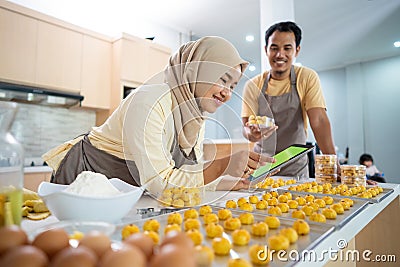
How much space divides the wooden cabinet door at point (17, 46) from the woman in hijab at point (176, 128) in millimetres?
1734

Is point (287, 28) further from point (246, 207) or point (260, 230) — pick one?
point (260, 230)

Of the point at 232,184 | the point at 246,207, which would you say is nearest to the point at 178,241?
the point at 246,207

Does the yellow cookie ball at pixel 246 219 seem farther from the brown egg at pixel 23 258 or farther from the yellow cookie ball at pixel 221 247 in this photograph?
the brown egg at pixel 23 258

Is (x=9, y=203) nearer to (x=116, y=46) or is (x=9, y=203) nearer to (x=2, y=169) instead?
(x=2, y=169)

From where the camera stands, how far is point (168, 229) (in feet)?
1.59

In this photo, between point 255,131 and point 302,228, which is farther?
point 255,131

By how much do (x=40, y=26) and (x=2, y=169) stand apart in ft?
8.60

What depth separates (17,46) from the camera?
238 centimetres

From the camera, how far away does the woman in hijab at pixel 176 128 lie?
0.86 m

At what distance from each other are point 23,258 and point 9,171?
0.61ft

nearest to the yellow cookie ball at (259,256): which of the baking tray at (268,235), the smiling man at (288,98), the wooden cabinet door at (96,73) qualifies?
the baking tray at (268,235)

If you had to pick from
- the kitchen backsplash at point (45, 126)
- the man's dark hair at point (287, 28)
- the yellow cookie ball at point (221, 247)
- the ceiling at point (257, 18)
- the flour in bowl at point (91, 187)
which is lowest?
the yellow cookie ball at point (221, 247)

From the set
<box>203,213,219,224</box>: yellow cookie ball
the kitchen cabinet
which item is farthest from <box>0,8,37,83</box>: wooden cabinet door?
<box>203,213,219,224</box>: yellow cookie ball

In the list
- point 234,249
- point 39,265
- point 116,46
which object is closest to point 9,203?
point 39,265
